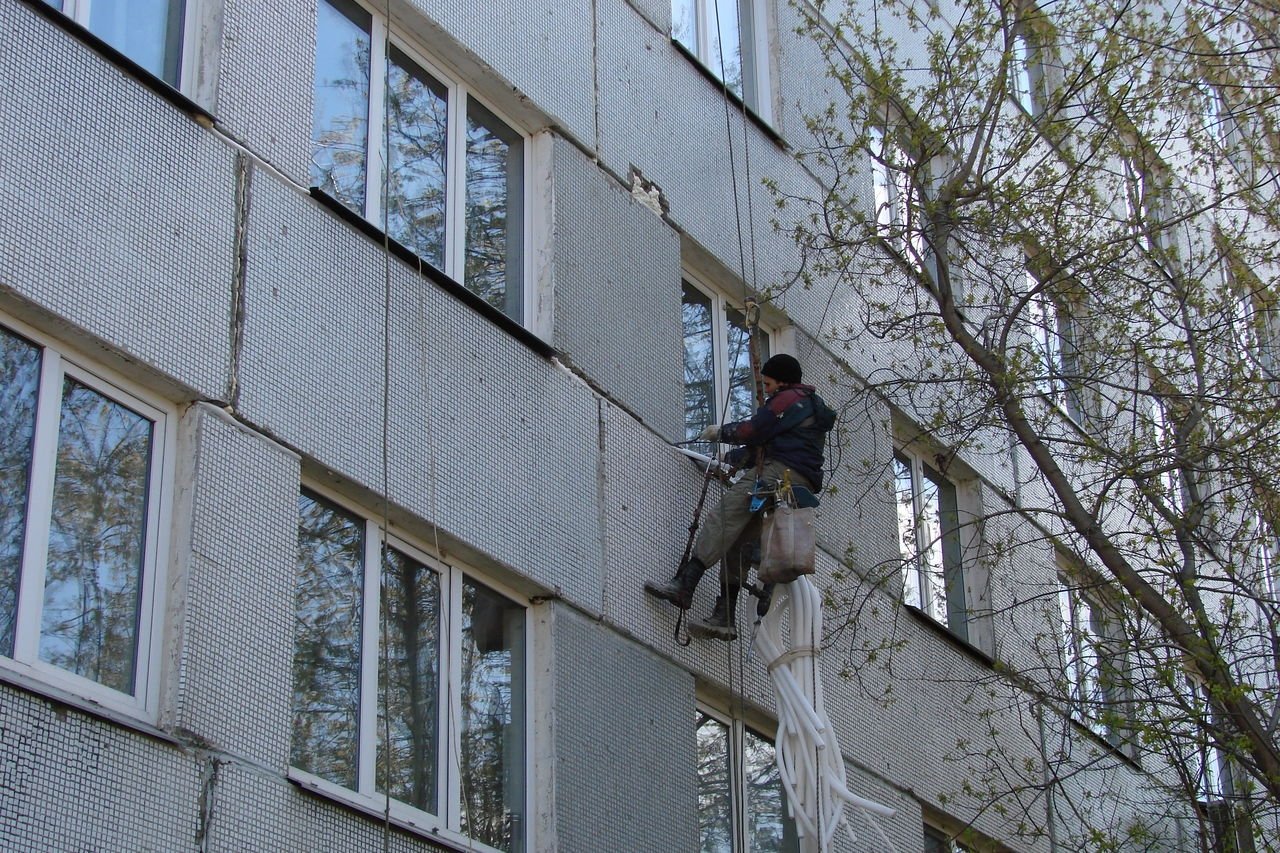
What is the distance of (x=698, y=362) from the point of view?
41.0 ft

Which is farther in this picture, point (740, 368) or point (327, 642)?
point (740, 368)

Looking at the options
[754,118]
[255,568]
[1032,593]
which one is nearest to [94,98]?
[255,568]

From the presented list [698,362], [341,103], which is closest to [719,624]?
[698,362]

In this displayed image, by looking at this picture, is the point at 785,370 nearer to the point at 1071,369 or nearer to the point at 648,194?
the point at 648,194

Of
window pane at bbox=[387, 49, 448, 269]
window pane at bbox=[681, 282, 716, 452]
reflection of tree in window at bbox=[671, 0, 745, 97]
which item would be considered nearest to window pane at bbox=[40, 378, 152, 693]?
window pane at bbox=[387, 49, 448, 269]

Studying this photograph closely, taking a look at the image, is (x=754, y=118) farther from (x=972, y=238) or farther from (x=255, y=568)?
(x=255, y=568)

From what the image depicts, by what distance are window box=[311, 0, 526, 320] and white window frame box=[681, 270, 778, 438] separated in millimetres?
1823

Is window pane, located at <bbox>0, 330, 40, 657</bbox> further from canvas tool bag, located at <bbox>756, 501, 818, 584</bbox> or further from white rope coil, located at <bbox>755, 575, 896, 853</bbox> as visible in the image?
white rope coil, located at <bbox>755, 575, 896, 853</bbox>

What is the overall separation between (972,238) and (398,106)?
14.6ft

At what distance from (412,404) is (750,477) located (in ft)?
7.46

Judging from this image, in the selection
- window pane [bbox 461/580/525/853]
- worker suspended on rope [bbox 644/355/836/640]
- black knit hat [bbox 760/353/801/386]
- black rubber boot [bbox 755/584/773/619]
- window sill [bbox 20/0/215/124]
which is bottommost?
window pane [bbox 461/580/525/853]

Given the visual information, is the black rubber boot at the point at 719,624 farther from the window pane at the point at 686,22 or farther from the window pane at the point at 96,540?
the window pane at the point at 686,22

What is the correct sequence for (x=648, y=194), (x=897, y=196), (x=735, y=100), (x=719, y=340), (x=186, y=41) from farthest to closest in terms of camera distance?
(x=897, y=196) < (x=735, y=100) < (x=719, y=340) < (x=648, y=194) < (x=186, y=41)

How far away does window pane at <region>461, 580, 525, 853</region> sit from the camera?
921 centimetres
